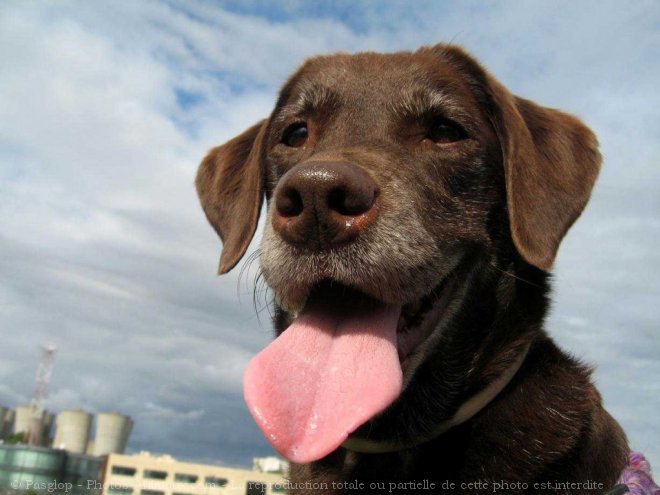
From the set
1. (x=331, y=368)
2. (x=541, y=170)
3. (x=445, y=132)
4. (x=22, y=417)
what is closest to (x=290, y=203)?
(x=331, y=368)

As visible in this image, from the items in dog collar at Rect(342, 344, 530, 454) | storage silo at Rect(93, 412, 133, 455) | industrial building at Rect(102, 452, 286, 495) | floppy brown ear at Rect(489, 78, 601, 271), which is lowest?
dog collar at Rect(342, 344, 530, 454)

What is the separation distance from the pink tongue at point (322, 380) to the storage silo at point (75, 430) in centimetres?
11158

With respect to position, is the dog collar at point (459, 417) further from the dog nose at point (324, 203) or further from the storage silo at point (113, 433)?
the storage silo at point (113, 433)

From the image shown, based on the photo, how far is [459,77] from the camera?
15.9 ft

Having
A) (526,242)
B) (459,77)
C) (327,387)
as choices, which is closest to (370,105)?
(459,77)

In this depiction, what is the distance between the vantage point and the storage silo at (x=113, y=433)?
100125mm

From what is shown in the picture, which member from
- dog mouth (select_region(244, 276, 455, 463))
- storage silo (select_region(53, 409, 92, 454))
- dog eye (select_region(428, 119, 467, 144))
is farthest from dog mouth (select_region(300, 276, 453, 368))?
storage silo (select_region(53, 409, 92, 454))

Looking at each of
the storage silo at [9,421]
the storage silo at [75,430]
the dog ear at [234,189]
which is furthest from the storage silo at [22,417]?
the dog ear at [234,189]

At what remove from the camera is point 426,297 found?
12.3ft

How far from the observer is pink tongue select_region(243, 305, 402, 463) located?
3.02 m

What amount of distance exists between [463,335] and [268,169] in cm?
200

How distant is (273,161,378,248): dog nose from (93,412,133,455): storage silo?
10604 centimetres

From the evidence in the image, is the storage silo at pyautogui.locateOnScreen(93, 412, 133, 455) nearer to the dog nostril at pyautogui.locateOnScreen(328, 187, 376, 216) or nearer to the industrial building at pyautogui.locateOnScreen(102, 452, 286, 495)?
the industrial building at pyautogui.locateOnScreen(102, 452, 286, 495)

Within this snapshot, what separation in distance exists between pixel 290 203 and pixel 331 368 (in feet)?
2.75
